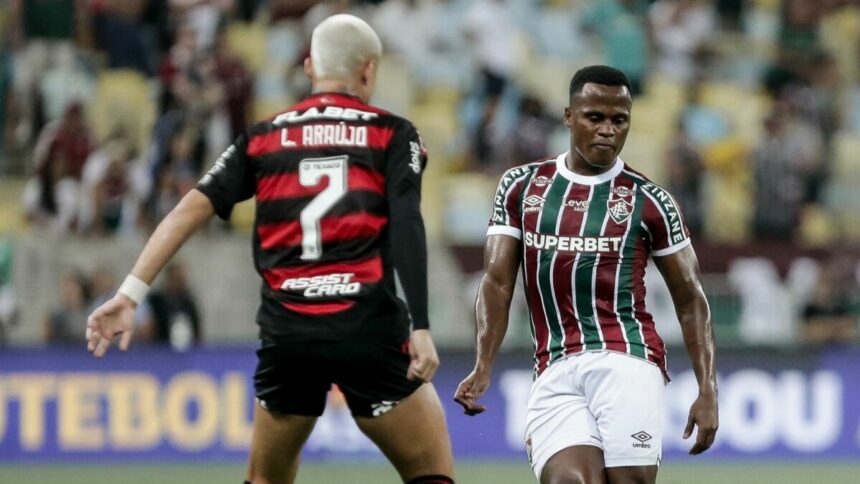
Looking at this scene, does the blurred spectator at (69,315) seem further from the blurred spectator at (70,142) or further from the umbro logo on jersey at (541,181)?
the umbro logo on jersey at (541,181)

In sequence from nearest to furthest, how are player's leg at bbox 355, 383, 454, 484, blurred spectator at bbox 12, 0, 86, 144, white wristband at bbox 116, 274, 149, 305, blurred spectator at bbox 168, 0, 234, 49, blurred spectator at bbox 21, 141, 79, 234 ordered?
white wristband at bbox 116, 274, 149, 305, player's leg at bbox 355, 383, 454, 484, blurred spectator at bbox 21, 141, 79, 234, blurred spectator at bbox 12, 0, 86, 144, blurred spectator at bbox 168, 0, 234, 49

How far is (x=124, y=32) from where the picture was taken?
1641 centimetres

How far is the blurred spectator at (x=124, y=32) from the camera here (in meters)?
16.3

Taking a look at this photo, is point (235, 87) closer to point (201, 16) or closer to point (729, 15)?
point (201, 16)

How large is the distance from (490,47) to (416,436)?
1104 cm

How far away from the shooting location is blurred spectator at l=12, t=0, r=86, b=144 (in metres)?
15.5

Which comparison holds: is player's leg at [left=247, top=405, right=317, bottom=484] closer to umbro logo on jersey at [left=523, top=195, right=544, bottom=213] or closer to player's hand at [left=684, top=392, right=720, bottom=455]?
umbro logo on jersey at [left=523, top=195, right=544, bottom=213]

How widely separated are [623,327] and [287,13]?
11382 mm

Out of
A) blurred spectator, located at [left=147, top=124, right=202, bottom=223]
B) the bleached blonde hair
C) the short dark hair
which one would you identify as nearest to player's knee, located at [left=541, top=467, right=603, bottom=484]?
the short dark hair

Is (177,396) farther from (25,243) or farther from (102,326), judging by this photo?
(102,326)

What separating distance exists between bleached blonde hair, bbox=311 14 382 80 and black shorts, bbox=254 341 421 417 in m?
1.01

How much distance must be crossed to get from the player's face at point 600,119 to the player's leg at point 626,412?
0.76m

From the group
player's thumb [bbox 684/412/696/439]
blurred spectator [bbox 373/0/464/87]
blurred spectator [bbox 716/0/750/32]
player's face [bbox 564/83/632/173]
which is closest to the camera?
player's thumb [bbox 684/412/696/439]

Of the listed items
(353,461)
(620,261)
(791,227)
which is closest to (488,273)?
(620,261)
